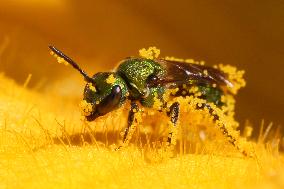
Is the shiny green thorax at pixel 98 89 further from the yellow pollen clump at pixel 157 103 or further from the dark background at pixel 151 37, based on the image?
the dark background at pixel 151 37

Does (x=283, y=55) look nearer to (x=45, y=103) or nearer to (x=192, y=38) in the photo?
(x=192, y=38)

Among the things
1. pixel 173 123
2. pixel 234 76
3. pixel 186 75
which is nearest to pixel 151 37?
pixel 234 76

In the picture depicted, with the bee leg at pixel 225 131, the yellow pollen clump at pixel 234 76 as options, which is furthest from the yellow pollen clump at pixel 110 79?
the yellow pollen clump at pixel 234 76

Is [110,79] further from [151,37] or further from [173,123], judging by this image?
[151,37]

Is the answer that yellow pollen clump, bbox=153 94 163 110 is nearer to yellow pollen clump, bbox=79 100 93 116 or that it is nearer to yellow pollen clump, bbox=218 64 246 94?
yellow pollen clump, bbox=79 100 93 116

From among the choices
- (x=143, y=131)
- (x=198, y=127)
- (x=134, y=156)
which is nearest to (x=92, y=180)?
(x=134, y=156)

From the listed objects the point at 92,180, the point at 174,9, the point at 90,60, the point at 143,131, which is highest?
the point at 174,9

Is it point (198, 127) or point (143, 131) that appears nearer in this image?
point (143, 131)
